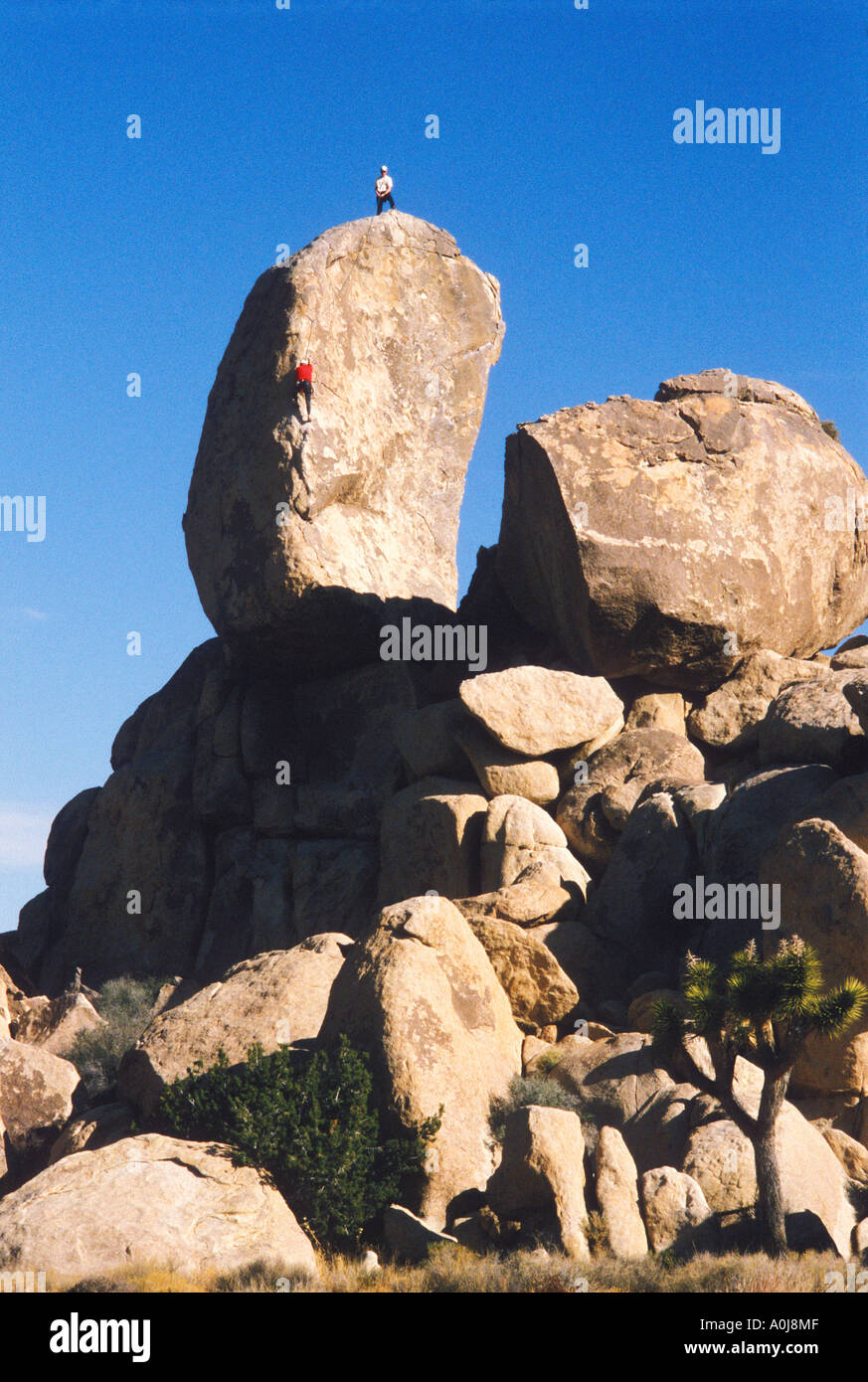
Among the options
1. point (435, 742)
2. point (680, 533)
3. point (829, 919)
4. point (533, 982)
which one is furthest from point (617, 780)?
point (829, 919)

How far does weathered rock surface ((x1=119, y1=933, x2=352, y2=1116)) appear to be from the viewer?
669 inches

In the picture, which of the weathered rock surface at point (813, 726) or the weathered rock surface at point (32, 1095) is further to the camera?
the weathered rock surface at point (813, 726)

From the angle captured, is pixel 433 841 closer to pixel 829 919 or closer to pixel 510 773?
pixel 510 773

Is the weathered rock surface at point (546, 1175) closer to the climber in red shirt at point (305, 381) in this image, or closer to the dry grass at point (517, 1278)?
the dry grass at point (517, 1278)

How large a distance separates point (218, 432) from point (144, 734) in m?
7.39

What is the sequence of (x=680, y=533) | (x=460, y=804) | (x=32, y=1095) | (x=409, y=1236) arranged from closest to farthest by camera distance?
(x=409, y=1236)
(x=32, y=1095)
(x=460, y=804)
(x=680, y=533)

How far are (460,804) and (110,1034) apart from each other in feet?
23.6

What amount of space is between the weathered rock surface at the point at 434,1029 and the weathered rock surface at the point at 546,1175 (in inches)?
42.9

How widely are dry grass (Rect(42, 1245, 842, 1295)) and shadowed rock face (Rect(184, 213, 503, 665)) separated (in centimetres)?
1620

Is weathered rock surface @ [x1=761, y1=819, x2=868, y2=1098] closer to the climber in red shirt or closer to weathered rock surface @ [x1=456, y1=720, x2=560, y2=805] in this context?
weathered rock surface @ [x1=456, y1=720, x2=560, y2=805]

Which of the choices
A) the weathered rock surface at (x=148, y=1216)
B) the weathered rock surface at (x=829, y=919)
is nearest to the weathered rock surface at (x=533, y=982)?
the weathered rock surface at (x=829, y=919)

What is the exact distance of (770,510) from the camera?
2708 cm

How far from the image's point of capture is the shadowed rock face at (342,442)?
27906 mm

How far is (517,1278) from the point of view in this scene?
41.2ft
